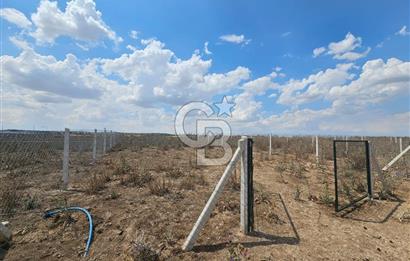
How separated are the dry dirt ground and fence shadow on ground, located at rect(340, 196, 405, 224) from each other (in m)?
0.02

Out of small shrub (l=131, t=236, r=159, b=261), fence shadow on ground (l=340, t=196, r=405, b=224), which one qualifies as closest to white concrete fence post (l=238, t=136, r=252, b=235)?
small shrub (l=131, t=236, r=159, b=261)

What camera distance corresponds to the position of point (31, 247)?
3391mm

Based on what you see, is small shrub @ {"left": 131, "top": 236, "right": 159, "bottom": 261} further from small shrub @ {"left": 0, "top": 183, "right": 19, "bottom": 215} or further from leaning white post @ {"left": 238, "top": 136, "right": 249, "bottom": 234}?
small shrub @ {"left": 0, "top": 183, "right": 19, "bottom": 215}

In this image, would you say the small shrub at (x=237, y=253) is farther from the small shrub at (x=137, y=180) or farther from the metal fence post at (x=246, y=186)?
the small shrub at (x=137, y=180)

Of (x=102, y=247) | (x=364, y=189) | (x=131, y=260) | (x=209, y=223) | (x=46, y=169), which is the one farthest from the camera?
(x=46, y=169)

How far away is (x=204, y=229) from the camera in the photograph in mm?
3861

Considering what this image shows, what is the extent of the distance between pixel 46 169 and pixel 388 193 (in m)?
11.4

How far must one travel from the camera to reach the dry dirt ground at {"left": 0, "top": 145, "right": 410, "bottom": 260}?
3.23 m

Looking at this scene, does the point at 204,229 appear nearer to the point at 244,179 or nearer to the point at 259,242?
the point at 259,242

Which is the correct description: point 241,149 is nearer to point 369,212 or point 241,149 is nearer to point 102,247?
point 102,247

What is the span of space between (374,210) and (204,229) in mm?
4008

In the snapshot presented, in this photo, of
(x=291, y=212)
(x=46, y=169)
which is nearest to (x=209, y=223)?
(x=291, y=212)

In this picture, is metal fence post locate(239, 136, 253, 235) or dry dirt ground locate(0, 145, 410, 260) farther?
metal fence post locate(239, 136, 253, 235)

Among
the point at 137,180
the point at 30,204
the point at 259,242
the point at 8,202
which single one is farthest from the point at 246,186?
the point at 8,202
